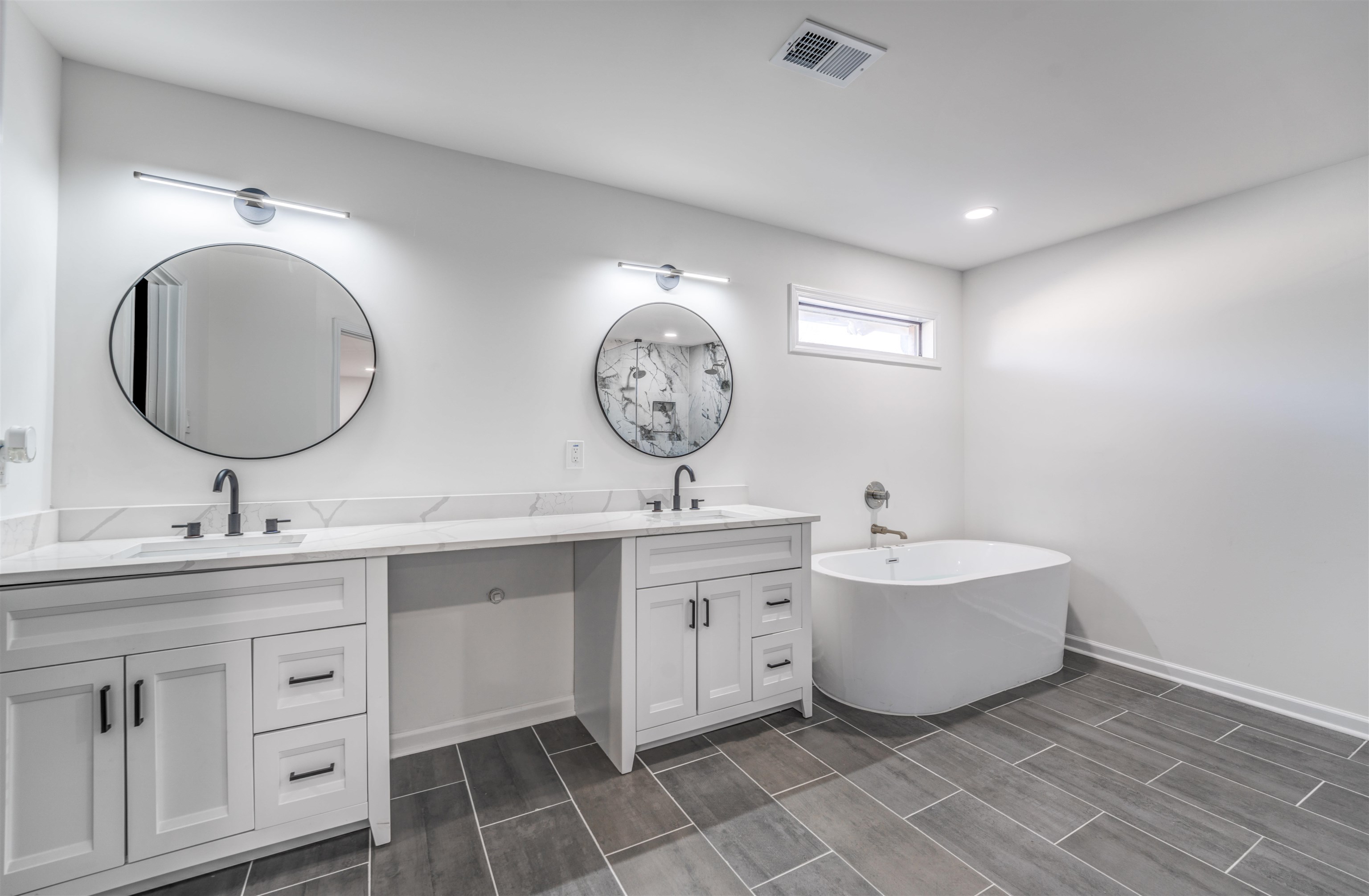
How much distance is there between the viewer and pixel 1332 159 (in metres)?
2.46

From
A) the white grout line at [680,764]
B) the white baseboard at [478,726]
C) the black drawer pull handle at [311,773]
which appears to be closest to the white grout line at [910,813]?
the white grout line at [680,764]

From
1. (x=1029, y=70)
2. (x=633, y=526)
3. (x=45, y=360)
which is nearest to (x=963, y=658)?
(x=633, y=526)

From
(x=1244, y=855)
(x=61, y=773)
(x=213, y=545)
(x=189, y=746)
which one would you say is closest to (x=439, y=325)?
(x=213, y=545)

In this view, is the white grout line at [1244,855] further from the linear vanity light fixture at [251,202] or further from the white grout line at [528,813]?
the linear vanity light fixture at [251,202]

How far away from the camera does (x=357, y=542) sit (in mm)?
1792

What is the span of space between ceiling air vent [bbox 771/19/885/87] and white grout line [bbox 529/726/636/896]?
2.44 metres

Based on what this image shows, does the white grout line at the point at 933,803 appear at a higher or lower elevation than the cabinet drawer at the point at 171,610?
lower

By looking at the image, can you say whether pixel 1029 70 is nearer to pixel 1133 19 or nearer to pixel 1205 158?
pixel 1133 19

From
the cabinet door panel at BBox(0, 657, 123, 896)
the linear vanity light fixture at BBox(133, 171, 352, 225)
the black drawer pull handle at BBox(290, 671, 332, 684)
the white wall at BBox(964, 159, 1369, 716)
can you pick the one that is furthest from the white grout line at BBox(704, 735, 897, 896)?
the linear vanity light fixture at BBox(133, 171, 352, 225)

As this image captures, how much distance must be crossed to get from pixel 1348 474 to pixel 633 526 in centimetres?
303

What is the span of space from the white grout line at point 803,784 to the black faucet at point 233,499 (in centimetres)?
201

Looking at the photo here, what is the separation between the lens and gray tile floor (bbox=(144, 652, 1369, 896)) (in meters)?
1.59

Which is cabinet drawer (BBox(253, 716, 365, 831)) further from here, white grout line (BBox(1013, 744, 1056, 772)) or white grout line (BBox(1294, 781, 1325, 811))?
white grout line (BBox(1294, 781, 1325, 811))

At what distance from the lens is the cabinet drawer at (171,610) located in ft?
4.51
